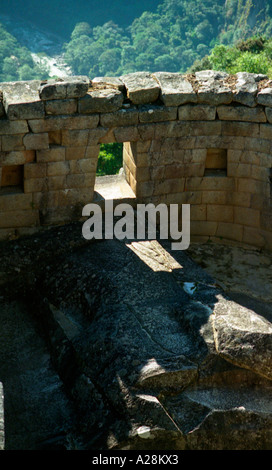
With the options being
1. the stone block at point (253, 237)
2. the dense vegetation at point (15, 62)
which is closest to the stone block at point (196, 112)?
the stone block at point (253, 237)

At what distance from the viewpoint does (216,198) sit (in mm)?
10734

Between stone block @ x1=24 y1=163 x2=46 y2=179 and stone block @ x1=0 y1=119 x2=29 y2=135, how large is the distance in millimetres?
563

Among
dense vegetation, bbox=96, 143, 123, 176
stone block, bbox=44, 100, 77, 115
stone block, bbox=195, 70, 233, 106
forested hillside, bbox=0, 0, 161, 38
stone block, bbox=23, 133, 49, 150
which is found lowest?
dense vegetation, bbox=96, 143, 123, 176

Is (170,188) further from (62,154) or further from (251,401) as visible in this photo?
(251,401)

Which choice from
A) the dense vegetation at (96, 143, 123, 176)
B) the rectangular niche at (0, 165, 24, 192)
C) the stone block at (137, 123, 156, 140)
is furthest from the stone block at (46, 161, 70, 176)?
the dense vegetation at (96, 143, 123, 176)

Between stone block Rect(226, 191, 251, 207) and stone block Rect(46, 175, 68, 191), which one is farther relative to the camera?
stone block Rect(226, 191, 251, 207)

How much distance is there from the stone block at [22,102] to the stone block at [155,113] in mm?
1565

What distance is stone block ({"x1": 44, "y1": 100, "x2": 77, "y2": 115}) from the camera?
8.98 meters

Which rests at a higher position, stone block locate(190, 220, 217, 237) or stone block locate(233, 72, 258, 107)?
stone block locate(233, 72, 258, 107)

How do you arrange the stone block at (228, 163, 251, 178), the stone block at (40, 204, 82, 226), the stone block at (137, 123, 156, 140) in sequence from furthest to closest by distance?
the stone block at (228, 163, 251, 178), the stone block at (40, 204, 82, 226), the stone block at (137, 123, 156, 140)

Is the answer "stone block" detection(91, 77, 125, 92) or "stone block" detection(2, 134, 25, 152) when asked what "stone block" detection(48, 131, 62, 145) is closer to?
"stone block" detection(2, 134, 25, 152)

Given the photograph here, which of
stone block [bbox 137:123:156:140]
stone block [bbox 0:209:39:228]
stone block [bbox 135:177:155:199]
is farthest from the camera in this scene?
stone block [bbox 135:177:155:199]

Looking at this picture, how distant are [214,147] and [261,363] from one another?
Answer: 4.38m

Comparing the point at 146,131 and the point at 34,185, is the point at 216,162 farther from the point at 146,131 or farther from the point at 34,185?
the point at 34,185
